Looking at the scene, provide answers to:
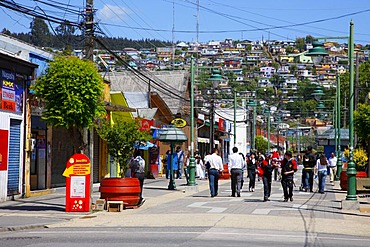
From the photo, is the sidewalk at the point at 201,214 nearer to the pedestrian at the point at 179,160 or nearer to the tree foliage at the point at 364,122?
the tree foliage at the point at 364,122

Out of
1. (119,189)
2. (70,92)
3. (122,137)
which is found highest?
(70,92)

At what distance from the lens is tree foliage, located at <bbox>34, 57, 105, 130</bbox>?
1973cm

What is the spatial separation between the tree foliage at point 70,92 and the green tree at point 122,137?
6.19ft

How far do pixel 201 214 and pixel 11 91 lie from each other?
359 inches

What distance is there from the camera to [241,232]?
50.9 feet

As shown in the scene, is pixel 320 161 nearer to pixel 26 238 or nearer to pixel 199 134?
pixel 26 238

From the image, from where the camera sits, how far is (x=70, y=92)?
19781mm

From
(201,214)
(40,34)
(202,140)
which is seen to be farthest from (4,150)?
(202,140)

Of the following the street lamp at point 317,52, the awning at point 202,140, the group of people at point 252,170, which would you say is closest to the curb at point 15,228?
the group of people at point 252,170

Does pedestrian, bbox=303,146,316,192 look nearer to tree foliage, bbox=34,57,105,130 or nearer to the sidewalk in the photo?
the sidewalk

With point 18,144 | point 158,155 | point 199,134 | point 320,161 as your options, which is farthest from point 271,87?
point 18,144

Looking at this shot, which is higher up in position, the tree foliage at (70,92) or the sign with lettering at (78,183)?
the tree foliage at (70,92)

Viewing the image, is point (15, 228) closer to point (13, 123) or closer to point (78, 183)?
point (78, 183)

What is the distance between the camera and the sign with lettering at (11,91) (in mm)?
23812
